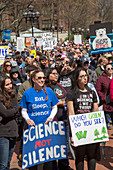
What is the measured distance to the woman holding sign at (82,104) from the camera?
4.36 m

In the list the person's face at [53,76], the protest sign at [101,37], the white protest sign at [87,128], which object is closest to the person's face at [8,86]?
the white protest sign at [87,128]

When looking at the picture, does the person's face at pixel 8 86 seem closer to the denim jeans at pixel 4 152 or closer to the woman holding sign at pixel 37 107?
the woman holding sign at pixel 37 107

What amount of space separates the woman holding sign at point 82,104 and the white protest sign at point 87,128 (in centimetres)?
8

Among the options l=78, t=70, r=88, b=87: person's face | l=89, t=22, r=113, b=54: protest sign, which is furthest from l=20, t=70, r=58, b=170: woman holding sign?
l=89, t=22, r=113, b=54: protest sign

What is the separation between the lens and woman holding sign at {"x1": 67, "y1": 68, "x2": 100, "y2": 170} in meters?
4.36

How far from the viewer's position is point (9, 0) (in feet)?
68.4

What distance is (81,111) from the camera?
174 inches

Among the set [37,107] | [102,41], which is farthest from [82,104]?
[102,41]

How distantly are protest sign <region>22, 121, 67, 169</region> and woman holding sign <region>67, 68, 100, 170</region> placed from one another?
0.25m

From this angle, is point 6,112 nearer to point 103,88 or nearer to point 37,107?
point 37,107

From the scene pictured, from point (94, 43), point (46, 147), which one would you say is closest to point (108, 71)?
point (46, 147)

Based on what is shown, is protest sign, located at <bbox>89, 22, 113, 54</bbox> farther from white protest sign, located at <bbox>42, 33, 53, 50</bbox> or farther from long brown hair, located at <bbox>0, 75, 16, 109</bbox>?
long brown hair, located at <bbox>0, 75, 16, 109</bbox>

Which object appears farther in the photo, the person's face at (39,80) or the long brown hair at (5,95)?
the person's face at (39,80)

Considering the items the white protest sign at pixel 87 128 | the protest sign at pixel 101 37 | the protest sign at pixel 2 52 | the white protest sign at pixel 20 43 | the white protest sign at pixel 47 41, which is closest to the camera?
the white protest sign at pixel 87 128
